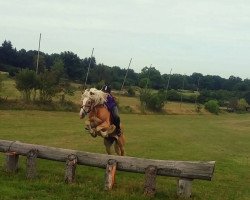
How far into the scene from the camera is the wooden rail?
31.8ft

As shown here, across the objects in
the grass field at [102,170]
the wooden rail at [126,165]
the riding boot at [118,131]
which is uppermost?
the riding boot at [118,131]

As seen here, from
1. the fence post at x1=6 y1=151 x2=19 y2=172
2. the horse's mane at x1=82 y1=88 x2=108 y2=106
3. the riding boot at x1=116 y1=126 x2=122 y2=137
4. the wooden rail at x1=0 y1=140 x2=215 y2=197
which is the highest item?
the horse's mane at x1=82 y1=88 x2=108 y2=106

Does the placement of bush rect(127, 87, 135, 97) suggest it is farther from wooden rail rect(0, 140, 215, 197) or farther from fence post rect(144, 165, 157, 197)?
fence post rect(144, 165, 157, 197)

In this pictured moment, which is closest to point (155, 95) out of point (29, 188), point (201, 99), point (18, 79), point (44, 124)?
point (18, 79)

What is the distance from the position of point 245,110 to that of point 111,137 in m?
71.5

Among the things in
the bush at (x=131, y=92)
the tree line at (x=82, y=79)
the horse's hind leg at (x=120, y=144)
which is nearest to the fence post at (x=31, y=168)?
the horse's hind leg at (x=120, y=144)

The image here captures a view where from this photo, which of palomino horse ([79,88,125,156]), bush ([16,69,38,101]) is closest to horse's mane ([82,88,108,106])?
palomino horse ([79,88,125,156])

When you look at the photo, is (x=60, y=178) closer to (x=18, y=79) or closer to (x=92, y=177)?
(x=92, y=177)

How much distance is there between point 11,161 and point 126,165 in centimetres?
298

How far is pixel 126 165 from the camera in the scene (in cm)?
1031

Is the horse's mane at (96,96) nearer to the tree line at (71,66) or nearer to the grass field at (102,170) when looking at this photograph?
the grass field at (102,170)

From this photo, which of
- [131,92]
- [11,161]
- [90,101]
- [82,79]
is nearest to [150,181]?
[90,101]

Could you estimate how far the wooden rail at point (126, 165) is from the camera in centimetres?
970

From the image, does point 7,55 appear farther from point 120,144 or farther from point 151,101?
point 120,144
